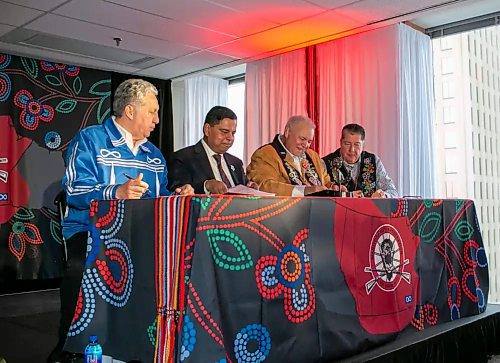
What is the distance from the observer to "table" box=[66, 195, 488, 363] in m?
1.48

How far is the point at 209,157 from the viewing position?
3096 millimetres

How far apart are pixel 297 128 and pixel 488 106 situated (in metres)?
2.30

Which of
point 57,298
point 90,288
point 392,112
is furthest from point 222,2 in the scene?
point 57,298

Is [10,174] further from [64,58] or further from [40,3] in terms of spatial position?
[40,3]

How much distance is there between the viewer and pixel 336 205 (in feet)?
6.19

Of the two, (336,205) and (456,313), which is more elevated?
(336,205)

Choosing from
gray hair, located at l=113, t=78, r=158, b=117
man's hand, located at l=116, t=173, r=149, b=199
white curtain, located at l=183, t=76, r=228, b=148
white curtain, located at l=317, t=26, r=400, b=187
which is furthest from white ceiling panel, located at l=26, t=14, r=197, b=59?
man's hand, located at l=116, t=173, r=149, b=199

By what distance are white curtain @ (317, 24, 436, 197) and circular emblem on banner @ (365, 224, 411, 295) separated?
2.34 meters

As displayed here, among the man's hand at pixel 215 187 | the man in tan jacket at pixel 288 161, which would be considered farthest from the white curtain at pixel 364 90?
the man's hand at pixel 215 187

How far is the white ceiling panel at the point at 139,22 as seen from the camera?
3846 millimetres

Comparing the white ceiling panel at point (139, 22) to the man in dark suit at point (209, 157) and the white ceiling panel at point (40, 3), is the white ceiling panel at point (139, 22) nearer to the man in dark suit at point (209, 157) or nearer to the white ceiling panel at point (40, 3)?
the white ceiling panel at point (40, 3)

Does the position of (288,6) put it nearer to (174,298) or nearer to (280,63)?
(280,63)

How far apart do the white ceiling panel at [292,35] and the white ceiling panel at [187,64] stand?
185mm

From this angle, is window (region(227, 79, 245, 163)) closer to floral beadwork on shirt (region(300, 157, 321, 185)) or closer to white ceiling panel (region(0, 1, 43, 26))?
white ceiling panel (region(0, 1, 43, 26))
